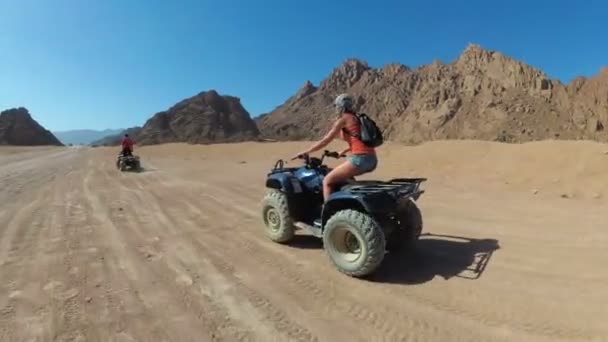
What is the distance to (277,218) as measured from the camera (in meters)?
6.16

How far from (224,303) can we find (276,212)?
2.20 meters

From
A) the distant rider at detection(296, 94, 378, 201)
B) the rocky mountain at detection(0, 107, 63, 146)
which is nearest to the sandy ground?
the distant rider at detection(296, 94, 378, 201)

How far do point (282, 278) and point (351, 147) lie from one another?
183 cm

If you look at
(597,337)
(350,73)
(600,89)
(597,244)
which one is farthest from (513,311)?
(350,73)

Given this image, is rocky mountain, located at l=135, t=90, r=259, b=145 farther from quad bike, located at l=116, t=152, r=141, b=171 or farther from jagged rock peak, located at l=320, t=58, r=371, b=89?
quad bike, located at l=116, t=152, r=141, b=171

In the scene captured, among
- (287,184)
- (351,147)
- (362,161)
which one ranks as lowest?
(287,184)

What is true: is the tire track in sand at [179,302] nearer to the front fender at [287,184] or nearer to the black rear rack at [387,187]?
the front fender at [287,184]

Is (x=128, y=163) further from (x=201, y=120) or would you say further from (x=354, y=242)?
(x=201, y=120)

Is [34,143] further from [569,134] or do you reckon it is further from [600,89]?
[600,89]

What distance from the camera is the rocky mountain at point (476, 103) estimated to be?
93.3 meters

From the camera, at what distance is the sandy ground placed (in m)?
3.58

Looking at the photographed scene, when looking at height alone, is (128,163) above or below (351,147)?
below

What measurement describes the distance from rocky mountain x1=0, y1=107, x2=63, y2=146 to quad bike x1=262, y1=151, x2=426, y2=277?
139 metres

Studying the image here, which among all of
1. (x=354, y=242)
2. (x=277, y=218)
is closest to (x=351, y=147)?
(x=354, y=242)
